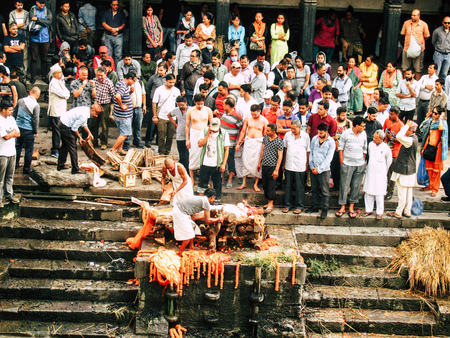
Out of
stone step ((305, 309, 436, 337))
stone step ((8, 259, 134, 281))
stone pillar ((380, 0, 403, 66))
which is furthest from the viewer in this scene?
stone pillar ((380, 0, 403, 66))

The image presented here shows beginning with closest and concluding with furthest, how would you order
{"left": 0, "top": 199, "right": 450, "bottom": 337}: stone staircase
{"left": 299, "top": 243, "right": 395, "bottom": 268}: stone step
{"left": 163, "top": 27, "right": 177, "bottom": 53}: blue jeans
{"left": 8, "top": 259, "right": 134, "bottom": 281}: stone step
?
1. {"left": 0, "top": 199, "right": 450, "bottom": 337}: stone staircase
2. {"left": 8, "top": 259, "right": 134, "bottom": 281}: stone step
3. {"left": 299, "top": 243, "right": 395, "bottom": 268}: stone step
4. {"left": 163, "top": 27, "right": 177, "bottom": 53}: blue jeans

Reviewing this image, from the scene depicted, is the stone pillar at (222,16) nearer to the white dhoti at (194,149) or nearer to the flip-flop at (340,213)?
the white dhoti at (194,149)

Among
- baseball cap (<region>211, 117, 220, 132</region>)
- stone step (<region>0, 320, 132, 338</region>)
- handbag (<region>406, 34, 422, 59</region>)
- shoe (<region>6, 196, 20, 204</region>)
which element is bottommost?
stone step (<region>0, 320, 132, 338</region>)

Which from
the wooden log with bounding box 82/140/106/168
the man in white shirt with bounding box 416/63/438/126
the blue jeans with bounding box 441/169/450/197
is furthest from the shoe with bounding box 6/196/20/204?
the man in white shirt with bounding box 416/63/438/126

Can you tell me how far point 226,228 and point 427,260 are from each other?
330 centimetres

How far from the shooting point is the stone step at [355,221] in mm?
10977

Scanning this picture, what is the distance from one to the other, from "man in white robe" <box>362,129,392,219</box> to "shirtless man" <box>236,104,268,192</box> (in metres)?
1.97

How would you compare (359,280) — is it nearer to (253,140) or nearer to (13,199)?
(253,140)

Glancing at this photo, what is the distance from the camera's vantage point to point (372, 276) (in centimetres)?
1005

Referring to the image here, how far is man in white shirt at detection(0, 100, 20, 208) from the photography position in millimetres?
10188

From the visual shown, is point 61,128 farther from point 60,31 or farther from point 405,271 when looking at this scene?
point 405,271

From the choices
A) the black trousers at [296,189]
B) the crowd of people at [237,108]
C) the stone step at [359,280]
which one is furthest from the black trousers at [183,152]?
the stone step at [359,280]

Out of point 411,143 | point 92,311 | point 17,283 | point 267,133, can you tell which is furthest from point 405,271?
point 17,283

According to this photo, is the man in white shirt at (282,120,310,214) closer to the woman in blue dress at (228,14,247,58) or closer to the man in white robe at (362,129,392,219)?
the man in white robe at (362,129,392,219)
